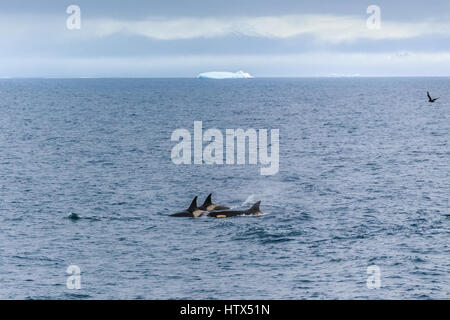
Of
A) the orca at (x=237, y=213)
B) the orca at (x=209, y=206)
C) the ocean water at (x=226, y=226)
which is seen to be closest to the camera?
the ocean water at (x=226, y=226)

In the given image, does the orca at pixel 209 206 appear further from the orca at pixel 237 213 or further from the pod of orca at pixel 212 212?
the orca at pixel 237 213

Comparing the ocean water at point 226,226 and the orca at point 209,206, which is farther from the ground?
the orca at point 209,206

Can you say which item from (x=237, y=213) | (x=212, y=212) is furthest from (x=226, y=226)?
(x=212, y=212)

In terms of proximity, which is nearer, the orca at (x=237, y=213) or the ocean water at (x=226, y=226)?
the ocean water at (x=226, y=226)

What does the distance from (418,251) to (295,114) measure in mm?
150024

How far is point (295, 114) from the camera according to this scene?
194375 mm

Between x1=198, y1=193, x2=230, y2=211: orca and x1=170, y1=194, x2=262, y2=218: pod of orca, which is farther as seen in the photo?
x1=198, y1=193, x2=230, y2=211: orca

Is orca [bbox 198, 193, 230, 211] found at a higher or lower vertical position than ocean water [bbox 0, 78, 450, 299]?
higher

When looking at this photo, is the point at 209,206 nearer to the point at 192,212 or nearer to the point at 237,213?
the point at 192,212

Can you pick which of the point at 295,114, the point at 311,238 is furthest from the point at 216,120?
the point at 311,238

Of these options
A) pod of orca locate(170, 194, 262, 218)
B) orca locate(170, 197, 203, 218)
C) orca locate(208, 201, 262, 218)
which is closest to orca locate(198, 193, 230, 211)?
pod of orca locate(170, 194, 262, 218)

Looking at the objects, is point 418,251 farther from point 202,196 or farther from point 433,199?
point 202,196

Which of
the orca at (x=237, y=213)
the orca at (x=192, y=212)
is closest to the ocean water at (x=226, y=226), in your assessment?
the orca at (x=237, y=213)

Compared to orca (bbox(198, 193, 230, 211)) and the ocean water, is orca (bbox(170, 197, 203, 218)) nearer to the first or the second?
orca (bbox(198, 193, 230, 211))
